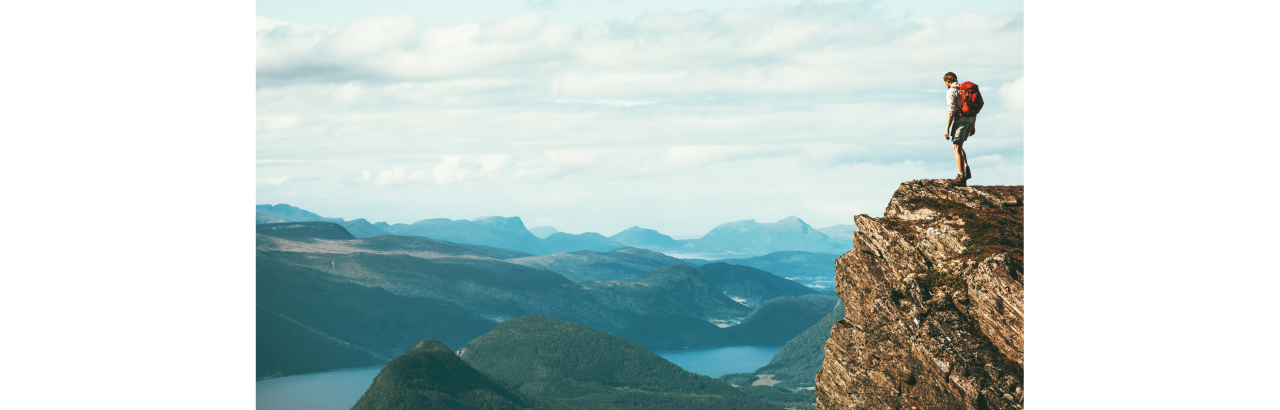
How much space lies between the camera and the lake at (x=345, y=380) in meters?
111

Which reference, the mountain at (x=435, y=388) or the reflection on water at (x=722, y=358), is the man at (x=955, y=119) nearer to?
the mountain at (x=435, y=388)

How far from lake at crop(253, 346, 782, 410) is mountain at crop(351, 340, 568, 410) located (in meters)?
14.5

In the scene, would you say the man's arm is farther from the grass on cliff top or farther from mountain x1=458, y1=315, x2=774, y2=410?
mountain x1=458, y1=315, x2=774, y2=410

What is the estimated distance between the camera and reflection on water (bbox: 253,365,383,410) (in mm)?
108812

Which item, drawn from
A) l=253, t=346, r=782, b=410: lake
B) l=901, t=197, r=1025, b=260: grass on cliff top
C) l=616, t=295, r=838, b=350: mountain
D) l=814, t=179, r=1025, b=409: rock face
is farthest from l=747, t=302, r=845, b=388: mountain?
l=901, t=197, r=1025, b=260: grass on cliff top

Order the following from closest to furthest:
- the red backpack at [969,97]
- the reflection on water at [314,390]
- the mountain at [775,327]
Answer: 1. the red backpack at [969,97]
2. the reflection on water at [314,390]
3. the mountain at [775,327]

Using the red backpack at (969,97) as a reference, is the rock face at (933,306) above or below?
below

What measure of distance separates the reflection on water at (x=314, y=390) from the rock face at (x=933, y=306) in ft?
307

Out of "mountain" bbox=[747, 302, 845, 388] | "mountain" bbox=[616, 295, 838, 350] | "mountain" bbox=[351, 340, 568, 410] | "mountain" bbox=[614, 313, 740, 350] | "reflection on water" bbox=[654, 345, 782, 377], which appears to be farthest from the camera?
"mountain" bbox=[616, 295, 838, 350]

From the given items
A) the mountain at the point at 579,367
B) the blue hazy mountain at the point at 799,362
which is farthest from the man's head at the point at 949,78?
the blue hazy mountain at the point at 799,362

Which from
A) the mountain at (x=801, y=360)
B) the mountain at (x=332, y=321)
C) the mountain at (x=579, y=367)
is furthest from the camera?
the mountain at (x=332, y=321)
